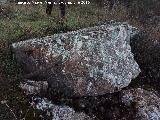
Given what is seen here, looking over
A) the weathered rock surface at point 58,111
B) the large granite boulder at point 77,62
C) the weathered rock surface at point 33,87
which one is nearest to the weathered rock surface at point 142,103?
the large granite boulder at point 77,62

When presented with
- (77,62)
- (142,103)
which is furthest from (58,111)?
(142,103)

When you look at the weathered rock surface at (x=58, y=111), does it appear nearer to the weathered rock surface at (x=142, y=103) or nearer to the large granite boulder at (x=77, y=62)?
the large granite boulder at (x=77, y=62)

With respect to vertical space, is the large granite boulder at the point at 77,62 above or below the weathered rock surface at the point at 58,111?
above

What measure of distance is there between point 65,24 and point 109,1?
18.6 feet

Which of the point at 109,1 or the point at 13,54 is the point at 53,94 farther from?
the point at 109,1

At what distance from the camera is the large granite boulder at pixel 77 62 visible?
864cm

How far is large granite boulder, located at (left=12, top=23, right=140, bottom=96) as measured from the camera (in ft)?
28.3

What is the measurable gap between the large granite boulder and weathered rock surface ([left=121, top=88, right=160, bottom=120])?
0.30 m

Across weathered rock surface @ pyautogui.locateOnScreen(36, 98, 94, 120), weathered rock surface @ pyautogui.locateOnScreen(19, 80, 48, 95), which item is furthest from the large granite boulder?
weathered rock surface @ pyautogui.locateOnScreen(36, 98, 94, 120)

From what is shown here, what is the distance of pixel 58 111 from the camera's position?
8.12 m

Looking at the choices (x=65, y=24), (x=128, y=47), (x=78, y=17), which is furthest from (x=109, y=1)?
(x=128, y=47)

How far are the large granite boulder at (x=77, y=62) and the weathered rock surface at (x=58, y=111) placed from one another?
0.53 meters

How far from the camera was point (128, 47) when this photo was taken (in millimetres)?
9695

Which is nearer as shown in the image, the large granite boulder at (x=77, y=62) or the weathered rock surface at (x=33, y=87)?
the weathered rock surface at (x=33, y=87)
